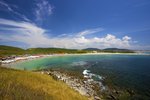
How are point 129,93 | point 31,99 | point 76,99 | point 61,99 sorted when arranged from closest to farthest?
point 31,99
point 61,99
point 76,99
point 129,93

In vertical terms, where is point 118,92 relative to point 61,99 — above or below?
below

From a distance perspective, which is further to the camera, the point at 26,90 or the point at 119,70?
the point at 119,70

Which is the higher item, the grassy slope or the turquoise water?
the grassy slope

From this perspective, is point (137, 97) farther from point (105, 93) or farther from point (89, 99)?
point (89, 99)

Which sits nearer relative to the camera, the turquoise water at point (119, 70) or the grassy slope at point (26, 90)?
the grassy slope at point (26, 90)

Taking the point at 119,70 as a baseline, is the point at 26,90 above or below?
above

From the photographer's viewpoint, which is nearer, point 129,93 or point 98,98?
point 98,98

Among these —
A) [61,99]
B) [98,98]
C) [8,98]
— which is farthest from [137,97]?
[8,98]

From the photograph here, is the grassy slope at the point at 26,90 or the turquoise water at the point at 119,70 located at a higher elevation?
the grassy slope at the point at 26,90

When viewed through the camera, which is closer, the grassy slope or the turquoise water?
the grassy slope

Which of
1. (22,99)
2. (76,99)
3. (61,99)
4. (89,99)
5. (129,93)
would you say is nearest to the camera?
(22,99)

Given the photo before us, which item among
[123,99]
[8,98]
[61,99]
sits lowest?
[123,99]
